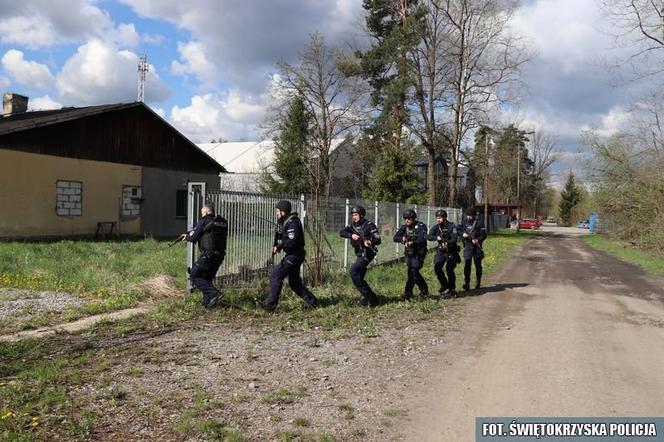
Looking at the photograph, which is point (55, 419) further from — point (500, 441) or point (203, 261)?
point (203, 261)

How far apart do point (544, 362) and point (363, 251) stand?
377 centimetres

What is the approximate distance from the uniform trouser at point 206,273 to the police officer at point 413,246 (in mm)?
3360

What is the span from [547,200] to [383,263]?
95.5 meters

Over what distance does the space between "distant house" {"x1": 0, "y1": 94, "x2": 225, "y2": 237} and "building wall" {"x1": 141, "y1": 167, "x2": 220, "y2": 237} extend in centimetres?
5

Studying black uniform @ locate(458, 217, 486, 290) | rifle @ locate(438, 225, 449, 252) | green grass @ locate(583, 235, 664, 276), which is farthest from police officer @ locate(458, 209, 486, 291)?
green grass @ locate(583, 235, 664, 276)

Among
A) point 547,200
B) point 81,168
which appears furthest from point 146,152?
point 547,200

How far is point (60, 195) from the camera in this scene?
2162cm

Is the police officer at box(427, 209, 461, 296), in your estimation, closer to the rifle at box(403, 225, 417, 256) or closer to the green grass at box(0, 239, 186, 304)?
the rifle at box(403, 225, 417, 256)

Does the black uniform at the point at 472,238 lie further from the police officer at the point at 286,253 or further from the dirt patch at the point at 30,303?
the dirt patch at the point at 30,303

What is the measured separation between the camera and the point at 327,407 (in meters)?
4.66

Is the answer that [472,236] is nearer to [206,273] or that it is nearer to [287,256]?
[287,256]

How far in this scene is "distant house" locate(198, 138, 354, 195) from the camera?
152 ft

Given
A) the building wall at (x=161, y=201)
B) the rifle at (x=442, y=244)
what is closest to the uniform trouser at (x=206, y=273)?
the rifle at (x=442, y=244)

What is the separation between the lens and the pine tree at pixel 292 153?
3919 centimetres
